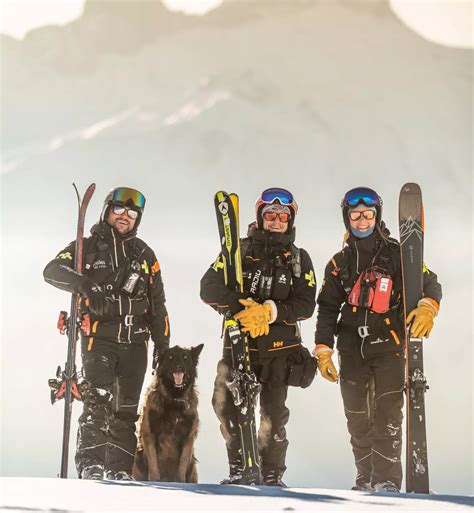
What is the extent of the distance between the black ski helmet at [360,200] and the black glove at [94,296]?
1.99m

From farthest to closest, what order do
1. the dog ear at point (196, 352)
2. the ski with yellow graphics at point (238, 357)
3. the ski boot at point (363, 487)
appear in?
the dog ear at point (196, 352)
the ski boot at point (363, 487)
the ski with yellow graphics at point (238, 357)

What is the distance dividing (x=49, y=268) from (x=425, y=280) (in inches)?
114

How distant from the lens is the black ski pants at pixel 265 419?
238 inches

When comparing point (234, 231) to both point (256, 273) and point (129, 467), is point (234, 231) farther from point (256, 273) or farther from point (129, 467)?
point (129, 467)

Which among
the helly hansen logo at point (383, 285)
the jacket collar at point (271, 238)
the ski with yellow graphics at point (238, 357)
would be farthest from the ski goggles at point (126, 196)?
the helly hansen logo at point (383, 285)

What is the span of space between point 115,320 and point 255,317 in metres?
1.17

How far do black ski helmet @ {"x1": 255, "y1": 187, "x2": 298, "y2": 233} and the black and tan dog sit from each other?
52.0 inches

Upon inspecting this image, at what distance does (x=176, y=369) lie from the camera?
680 centimetres

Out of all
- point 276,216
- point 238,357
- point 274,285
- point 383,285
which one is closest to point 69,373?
point 238,357

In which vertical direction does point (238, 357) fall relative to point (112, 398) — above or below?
above

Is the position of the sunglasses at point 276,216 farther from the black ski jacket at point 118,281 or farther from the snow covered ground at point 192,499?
the snow covered ground at point 192,499

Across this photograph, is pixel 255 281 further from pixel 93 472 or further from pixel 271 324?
pixel 93 472

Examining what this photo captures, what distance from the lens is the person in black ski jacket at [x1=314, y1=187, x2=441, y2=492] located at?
19.6ft

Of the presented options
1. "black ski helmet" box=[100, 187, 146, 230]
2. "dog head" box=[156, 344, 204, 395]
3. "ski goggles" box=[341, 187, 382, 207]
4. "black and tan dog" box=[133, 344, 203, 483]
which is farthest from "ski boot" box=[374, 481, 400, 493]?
"black ski helmet" box=[100, 187, 146, 230]
